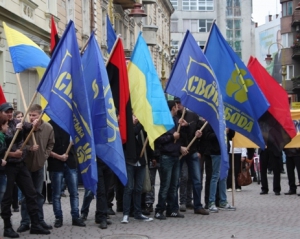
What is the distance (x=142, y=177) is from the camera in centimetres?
1202

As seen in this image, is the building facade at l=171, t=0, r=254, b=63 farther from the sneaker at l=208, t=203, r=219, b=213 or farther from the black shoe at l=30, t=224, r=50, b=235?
Answer: the black shoe at l=30, t=224, r=50, b=235

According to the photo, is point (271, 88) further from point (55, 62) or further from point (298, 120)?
point (55, 62)

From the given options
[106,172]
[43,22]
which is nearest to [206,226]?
[106,172]

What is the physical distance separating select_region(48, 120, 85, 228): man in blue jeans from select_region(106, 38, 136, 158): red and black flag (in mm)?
842

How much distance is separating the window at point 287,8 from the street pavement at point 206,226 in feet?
195

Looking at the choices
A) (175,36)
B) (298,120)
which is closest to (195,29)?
(175,36)

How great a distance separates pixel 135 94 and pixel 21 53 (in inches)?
72.2

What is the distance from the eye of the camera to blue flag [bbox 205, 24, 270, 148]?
42.2 feet

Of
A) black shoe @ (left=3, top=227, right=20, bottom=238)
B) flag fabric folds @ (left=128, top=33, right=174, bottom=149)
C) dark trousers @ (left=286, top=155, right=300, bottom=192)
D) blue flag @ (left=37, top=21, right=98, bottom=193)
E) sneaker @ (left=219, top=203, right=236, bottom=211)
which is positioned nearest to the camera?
blue flag @ (left=37, top=21, right=98, bottom=193)

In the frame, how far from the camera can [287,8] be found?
7244cm

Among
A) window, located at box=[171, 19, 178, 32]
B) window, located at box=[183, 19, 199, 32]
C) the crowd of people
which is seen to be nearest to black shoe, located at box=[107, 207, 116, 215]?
the crowd of people

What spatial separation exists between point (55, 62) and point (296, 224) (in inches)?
172

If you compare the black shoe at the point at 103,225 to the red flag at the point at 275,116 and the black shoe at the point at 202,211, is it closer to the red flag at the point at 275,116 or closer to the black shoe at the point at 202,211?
the black shoe at the point at 202,211

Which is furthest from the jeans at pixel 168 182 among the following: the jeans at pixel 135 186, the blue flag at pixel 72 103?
the blue flag at pixel 72 103
